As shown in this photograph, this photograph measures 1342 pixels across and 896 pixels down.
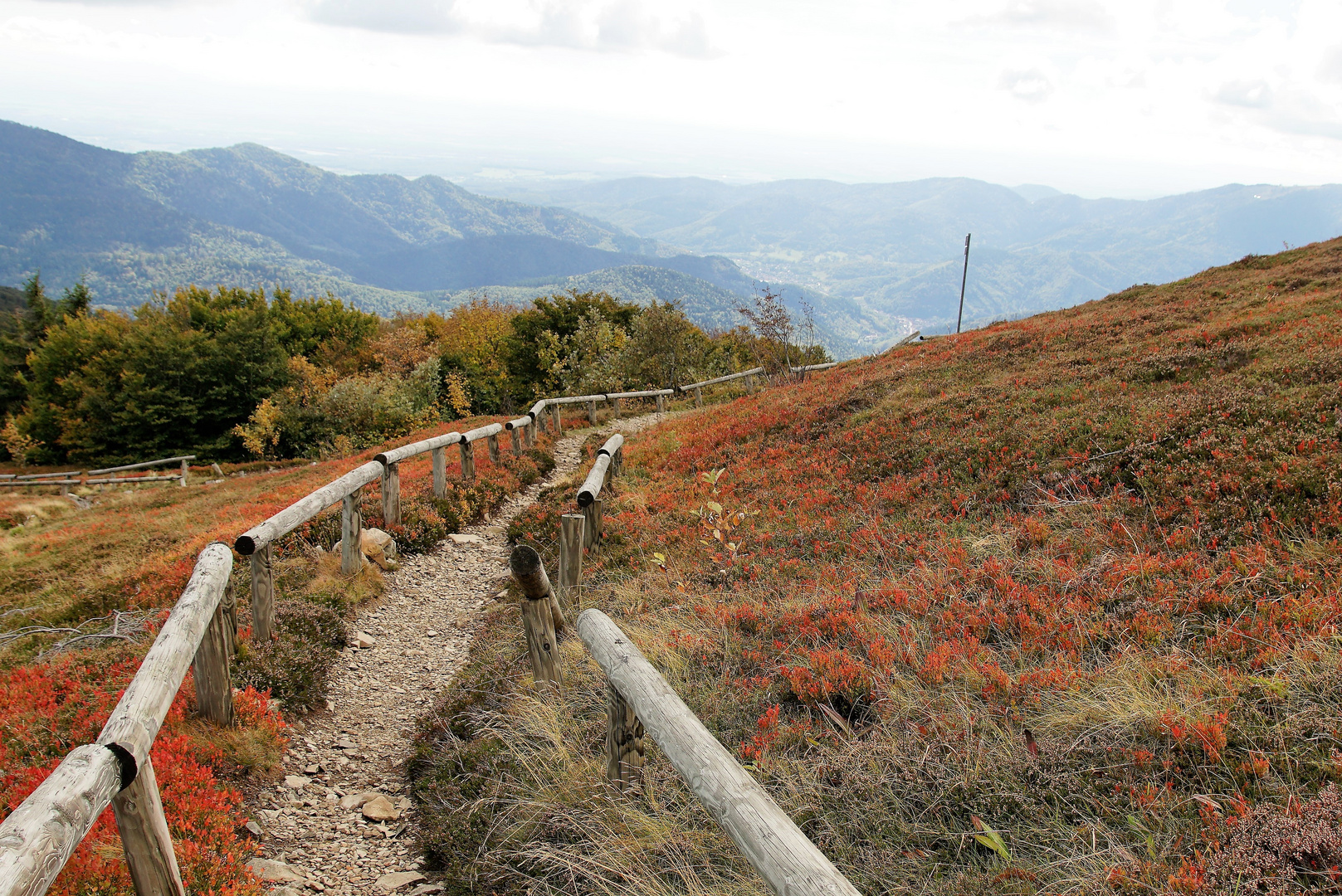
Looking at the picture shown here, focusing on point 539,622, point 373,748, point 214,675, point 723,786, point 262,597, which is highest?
→ point 723,786

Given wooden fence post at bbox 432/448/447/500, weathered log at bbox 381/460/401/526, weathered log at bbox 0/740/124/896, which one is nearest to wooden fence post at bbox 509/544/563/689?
weathered log at bbox 0/740/124/896

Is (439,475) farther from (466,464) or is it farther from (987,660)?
(987,660)

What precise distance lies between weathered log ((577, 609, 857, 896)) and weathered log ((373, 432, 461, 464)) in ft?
22.3

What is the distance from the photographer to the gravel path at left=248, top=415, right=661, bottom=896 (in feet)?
12.9

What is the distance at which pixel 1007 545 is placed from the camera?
6.15 meters

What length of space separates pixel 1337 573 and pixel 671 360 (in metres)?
26.7

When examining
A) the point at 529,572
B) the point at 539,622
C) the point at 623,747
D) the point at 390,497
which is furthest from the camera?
the point at 390,497

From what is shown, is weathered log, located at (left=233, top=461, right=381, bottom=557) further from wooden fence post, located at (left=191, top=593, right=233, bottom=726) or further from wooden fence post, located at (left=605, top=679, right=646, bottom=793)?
wooden fence post, located at (left=605, top=679, right=646, bottom=793)

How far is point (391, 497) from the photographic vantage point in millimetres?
9695

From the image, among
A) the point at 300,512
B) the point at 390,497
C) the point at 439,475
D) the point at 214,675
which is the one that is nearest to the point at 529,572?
the point at 214,675

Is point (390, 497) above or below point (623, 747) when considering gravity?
below

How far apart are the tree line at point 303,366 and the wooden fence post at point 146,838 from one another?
25495mm

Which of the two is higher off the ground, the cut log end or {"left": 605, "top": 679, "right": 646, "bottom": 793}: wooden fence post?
the cut log end

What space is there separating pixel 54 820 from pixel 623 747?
7.59ft
